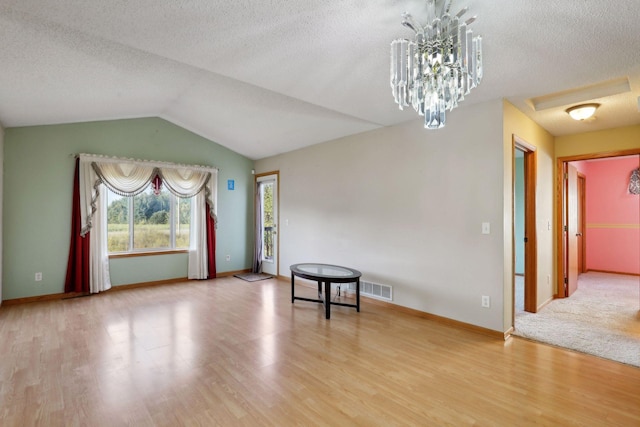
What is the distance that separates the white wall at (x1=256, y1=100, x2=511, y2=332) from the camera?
125 inches

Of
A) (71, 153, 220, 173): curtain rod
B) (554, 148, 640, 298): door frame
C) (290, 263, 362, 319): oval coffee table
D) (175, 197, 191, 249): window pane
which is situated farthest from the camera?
(175, 197, 191, 249): window pane

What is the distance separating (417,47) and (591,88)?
2.29 meters

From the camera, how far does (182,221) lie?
5805 mm

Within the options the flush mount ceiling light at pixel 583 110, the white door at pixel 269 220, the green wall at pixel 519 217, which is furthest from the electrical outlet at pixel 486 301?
the white door at pixel 269 220

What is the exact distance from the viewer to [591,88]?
298cm

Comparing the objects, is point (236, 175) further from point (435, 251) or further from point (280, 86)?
point (435, 251)

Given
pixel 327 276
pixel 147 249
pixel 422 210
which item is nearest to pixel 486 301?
pixel 422 210

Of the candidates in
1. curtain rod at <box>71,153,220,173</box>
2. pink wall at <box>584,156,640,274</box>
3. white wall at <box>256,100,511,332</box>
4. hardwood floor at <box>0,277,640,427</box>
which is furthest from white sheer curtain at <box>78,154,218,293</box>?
pink wall at <box>584,156,640,274</box>

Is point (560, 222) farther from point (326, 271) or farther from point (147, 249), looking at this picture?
point (147, 249)

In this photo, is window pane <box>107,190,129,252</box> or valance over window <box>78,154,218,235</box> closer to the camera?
valance over window <box>78,154,218,235</box>

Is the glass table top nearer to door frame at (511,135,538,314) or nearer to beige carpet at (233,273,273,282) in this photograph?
beige carpet at (233,273,273,282)

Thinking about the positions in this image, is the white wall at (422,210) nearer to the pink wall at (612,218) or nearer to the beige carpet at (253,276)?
the beige carpet at (253,276)

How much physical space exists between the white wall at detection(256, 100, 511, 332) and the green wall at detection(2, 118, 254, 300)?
2.67 m

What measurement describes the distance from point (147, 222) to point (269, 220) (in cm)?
215
